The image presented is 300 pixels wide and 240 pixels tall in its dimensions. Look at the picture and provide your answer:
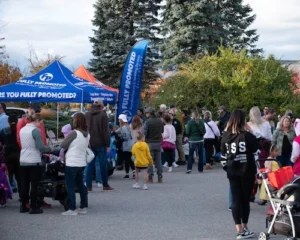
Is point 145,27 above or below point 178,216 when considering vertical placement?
above

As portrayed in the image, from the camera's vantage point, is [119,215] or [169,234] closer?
[169,234]

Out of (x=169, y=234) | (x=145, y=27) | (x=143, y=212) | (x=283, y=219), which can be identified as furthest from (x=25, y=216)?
(x=145, y=27)

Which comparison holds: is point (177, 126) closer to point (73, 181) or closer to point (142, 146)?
point (142, 146)

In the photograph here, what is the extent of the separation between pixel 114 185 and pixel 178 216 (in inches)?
186

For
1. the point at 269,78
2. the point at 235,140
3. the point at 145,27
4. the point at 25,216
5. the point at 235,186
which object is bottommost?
the point at 25,216

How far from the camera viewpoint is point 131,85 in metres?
21.2

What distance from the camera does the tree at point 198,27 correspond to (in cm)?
3853

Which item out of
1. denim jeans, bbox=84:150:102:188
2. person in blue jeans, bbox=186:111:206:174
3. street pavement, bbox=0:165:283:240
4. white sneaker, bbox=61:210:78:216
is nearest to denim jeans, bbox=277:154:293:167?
street pavement, bbox=0:165:283:240

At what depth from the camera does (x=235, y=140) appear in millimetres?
8508

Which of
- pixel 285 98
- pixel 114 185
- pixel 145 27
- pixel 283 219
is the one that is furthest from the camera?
pixel 145 27

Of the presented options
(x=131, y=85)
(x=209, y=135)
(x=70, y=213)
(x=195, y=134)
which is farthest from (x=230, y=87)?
(x=70, y=213)

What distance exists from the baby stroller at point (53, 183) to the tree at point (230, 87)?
15586 millimetres

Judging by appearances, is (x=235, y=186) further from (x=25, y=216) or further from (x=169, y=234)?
(x=25, y=216)

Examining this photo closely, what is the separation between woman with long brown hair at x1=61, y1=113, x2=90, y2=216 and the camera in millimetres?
10312
